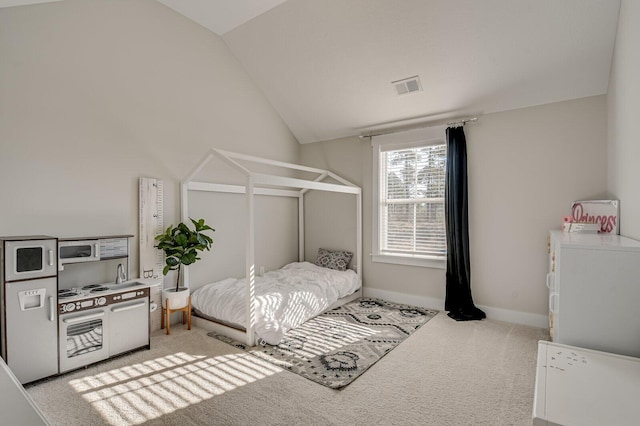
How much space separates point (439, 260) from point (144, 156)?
12.0ft

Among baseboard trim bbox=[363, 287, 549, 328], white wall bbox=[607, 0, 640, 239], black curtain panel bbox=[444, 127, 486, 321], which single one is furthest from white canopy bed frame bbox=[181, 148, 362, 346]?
white wall bbox=[607, 0, 640, 239]

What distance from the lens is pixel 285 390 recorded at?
229 cm

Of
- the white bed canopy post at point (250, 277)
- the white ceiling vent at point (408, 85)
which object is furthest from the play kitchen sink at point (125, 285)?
the white ceiling vent at point (408, 85)

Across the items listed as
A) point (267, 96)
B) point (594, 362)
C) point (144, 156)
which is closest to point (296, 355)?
point (594, 362)

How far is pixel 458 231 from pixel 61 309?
3.90 meters

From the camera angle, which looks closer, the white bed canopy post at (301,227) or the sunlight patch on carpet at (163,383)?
the sunlight patch on carpet at (163,383)

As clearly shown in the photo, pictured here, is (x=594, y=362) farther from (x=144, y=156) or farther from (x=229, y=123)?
(x=229, y=123)

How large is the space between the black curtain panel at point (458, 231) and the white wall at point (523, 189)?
14 cm

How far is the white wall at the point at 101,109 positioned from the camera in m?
2.58

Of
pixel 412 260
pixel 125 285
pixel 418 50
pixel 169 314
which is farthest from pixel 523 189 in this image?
pixel 125 285

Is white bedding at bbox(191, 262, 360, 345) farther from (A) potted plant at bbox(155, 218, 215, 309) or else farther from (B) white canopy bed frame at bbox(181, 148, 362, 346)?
(A) potted plant at bbox(155, 218, 215, 309)

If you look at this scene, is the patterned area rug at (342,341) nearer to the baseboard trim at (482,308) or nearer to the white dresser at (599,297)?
the baseboard trim at (482,308)

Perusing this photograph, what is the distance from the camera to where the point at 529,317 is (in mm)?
3533

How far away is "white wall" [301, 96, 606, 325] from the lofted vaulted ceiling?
0.73ft
